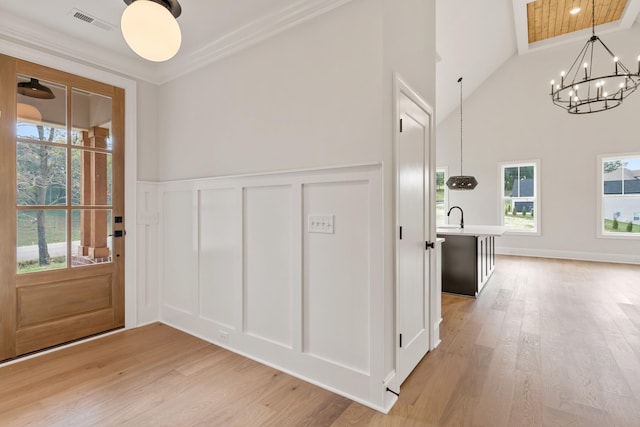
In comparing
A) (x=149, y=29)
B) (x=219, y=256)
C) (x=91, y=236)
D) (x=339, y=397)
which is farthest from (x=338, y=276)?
(x=91, y=236)

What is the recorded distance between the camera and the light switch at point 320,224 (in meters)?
2.06

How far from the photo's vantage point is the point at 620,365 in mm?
2342

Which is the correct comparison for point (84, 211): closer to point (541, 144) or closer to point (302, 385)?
point (302, 385)

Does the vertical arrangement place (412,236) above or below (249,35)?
below

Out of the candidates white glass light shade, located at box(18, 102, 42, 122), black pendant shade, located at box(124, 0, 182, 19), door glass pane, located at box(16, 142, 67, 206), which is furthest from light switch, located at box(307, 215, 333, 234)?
white glass light shade, located at box(18, 102, 42, 122)

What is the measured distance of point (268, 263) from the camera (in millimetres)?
2400

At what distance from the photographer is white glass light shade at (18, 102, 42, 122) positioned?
2.50 metres

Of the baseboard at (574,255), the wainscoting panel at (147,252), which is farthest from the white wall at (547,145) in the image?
the wainscoting panel at (147,252)

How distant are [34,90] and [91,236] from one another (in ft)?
4.29

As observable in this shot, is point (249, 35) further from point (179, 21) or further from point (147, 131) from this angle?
point (147, 131)

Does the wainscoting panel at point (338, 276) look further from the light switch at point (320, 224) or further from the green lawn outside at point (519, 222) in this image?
the green lawn outside at point (519, 222)

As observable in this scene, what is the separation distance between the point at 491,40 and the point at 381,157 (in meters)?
6.09

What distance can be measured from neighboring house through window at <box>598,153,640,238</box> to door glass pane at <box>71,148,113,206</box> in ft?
28.7

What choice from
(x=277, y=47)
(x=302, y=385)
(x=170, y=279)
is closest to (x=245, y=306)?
(x=302, y=385)
